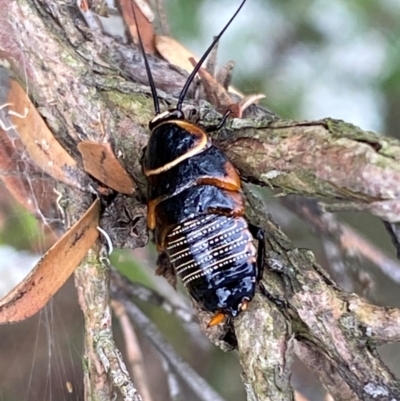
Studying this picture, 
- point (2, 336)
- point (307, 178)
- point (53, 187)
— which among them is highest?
point (53, 187)

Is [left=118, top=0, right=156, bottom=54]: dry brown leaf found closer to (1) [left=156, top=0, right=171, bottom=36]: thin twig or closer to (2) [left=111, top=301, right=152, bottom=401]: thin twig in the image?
(1) [left=156, top=0, right=171, bottom=36]: thin twig

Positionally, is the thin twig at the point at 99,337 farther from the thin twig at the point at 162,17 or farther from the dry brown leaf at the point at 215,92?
the thin twig at the point at 162,17

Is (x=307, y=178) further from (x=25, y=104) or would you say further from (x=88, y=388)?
(x=25, y=104)

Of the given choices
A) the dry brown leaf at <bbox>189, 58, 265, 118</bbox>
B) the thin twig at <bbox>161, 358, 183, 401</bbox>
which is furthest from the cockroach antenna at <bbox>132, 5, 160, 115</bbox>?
the thin twig at <bbox>161, 358, 183, 401</bbox>

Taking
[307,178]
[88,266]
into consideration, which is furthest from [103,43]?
[307,178]

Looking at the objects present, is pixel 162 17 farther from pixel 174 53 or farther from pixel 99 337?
pixel 99 337

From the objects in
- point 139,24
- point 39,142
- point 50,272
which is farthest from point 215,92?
point 50,272
